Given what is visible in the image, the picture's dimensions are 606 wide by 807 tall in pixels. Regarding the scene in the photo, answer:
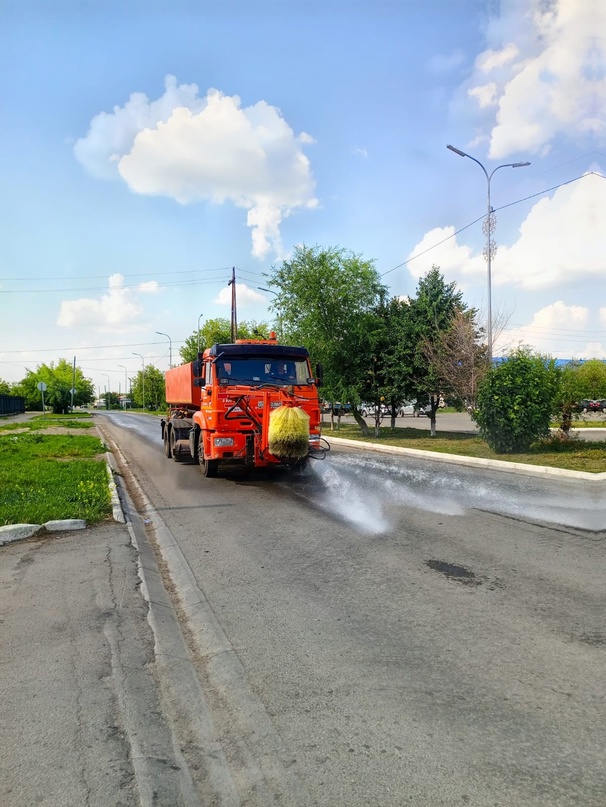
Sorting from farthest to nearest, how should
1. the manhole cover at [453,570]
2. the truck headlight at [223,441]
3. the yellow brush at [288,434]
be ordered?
the truck headlight at [223,441], the yellow brush at [288,434], the manhole cover at [453,570]

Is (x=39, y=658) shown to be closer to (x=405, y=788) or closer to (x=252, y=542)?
(x=405, y=788)

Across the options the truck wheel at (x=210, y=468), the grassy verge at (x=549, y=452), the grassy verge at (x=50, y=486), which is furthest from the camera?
the grassy verge at (x=549, y=452)

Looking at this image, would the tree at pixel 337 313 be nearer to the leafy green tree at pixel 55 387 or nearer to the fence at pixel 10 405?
the fence at pixel 10 405

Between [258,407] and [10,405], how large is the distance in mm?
55967

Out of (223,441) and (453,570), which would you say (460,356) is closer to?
(223,441)


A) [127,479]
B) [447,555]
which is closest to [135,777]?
[447,555]

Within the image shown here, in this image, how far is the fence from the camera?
55.4 metres

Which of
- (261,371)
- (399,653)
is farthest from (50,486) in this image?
(399,653)

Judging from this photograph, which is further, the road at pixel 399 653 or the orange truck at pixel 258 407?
the orange truck at pixel 258 407

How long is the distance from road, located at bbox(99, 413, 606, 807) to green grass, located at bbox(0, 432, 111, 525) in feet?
4.48

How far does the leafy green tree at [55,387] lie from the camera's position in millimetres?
73475

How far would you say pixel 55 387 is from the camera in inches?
2886

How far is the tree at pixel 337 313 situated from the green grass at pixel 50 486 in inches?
478

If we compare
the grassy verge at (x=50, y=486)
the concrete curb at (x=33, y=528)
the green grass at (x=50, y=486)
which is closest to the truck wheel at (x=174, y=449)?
the green grass at (x=50, y=486)
